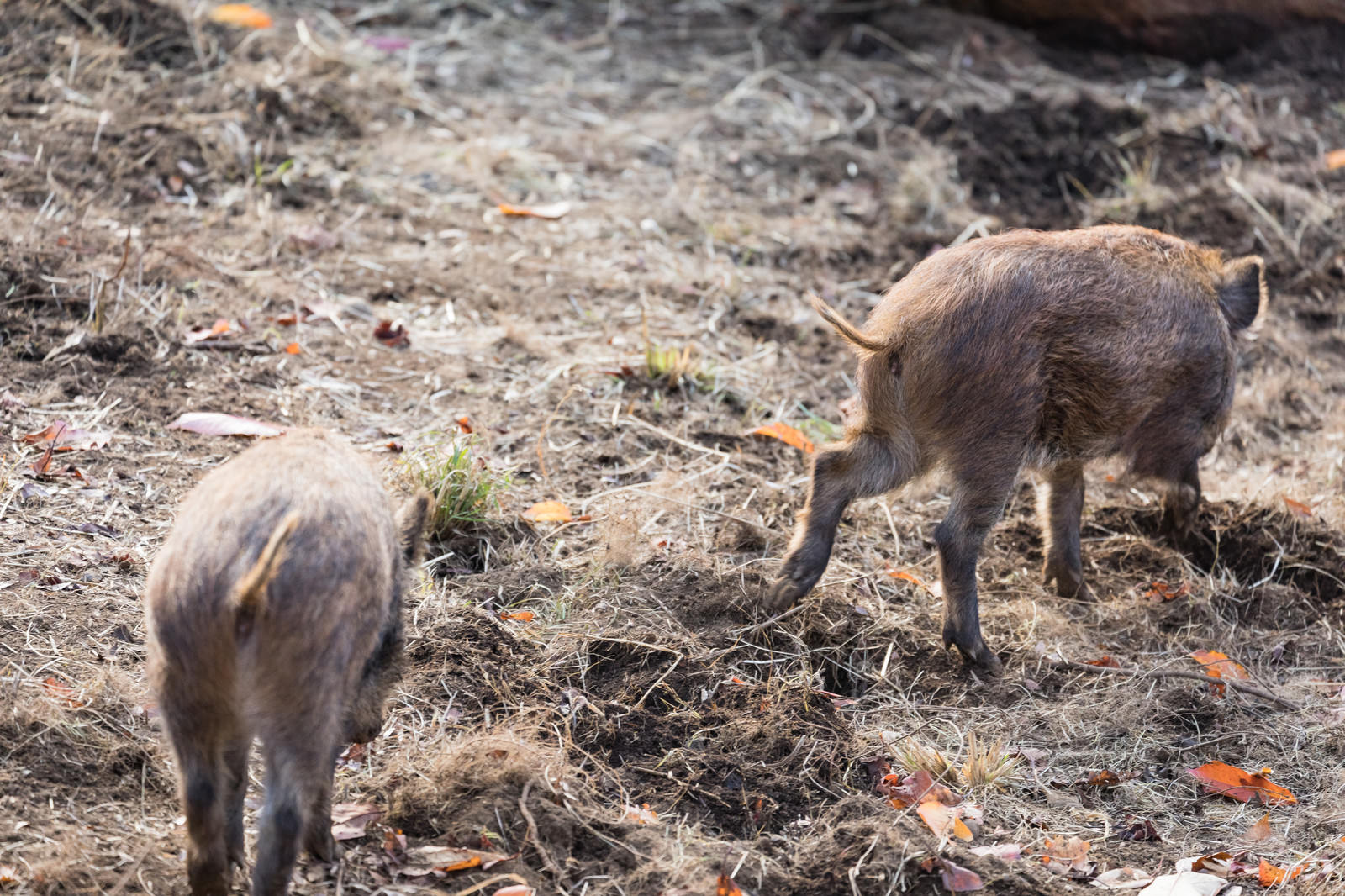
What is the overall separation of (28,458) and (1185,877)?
12.2 feet

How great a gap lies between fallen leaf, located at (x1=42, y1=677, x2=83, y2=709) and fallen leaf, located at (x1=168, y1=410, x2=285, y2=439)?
55.4 inches

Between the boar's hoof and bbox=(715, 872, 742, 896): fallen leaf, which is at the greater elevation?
bbox=(715, 872, 742, 896): fallen leaf

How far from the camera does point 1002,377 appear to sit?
4.10 meters

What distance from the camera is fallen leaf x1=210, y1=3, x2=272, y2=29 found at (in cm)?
771

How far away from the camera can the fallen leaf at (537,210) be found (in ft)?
22.0

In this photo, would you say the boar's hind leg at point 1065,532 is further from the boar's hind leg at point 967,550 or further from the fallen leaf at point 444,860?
the fallen leaf at point 444,860

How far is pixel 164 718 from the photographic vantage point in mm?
2574

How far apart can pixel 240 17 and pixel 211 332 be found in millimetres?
3460

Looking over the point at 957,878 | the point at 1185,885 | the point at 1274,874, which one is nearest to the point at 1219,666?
the point at 1274,874

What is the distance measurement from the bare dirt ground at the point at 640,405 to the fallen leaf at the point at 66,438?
3.0 inches

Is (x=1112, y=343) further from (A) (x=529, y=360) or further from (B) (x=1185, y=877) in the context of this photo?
(A) (x=529, y=360)

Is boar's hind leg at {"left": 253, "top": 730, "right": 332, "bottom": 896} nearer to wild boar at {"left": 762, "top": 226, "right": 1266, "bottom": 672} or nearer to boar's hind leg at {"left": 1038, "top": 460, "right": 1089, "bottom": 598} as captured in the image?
wild boar at {"left": 762, "top": 226, "right": 1266, "bottom": 672}

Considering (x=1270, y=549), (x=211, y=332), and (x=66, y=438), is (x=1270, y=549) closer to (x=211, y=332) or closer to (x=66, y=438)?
(x=211, y=332)

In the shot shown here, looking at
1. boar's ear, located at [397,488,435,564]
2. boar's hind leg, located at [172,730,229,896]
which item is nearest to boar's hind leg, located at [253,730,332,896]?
boar's hind leg, located at [172,730,229,896]
